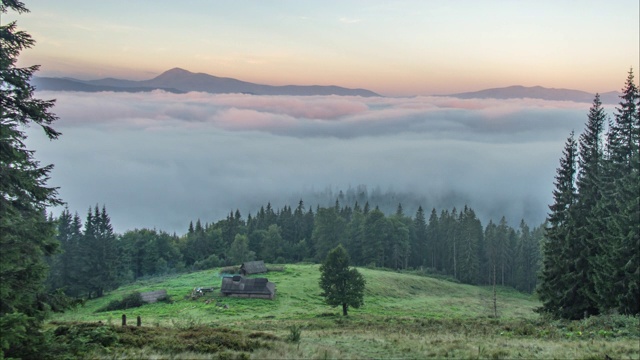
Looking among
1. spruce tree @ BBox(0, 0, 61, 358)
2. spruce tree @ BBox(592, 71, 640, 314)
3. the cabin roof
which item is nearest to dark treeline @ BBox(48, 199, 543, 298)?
the cabin roof

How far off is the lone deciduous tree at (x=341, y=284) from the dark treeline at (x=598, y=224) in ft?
68.9

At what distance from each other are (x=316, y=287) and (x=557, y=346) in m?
51.9

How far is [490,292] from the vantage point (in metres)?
91.4

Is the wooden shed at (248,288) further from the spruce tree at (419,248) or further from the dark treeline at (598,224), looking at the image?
the spruce tree at (419,248)

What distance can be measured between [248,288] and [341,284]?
16023mm

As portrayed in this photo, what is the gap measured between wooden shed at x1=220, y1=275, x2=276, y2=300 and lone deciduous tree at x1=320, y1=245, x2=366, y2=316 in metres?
11.4

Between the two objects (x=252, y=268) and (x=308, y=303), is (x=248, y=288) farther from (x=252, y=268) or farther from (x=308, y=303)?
(x=252, y=268)

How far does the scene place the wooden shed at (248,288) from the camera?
2420 inches

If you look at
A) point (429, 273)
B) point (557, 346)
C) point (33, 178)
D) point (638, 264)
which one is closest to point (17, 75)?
point (33, 178)

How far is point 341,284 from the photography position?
53.2m

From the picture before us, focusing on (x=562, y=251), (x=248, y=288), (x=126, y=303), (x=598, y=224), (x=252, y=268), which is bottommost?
(x=252, y=268)

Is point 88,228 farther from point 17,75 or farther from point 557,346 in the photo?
point 557,346

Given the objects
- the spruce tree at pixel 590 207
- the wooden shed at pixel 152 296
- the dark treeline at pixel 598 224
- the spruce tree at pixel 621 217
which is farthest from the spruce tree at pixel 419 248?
the spruce tree at pixel 621 217

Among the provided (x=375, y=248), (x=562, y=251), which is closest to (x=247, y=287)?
(x=562, y=251)
